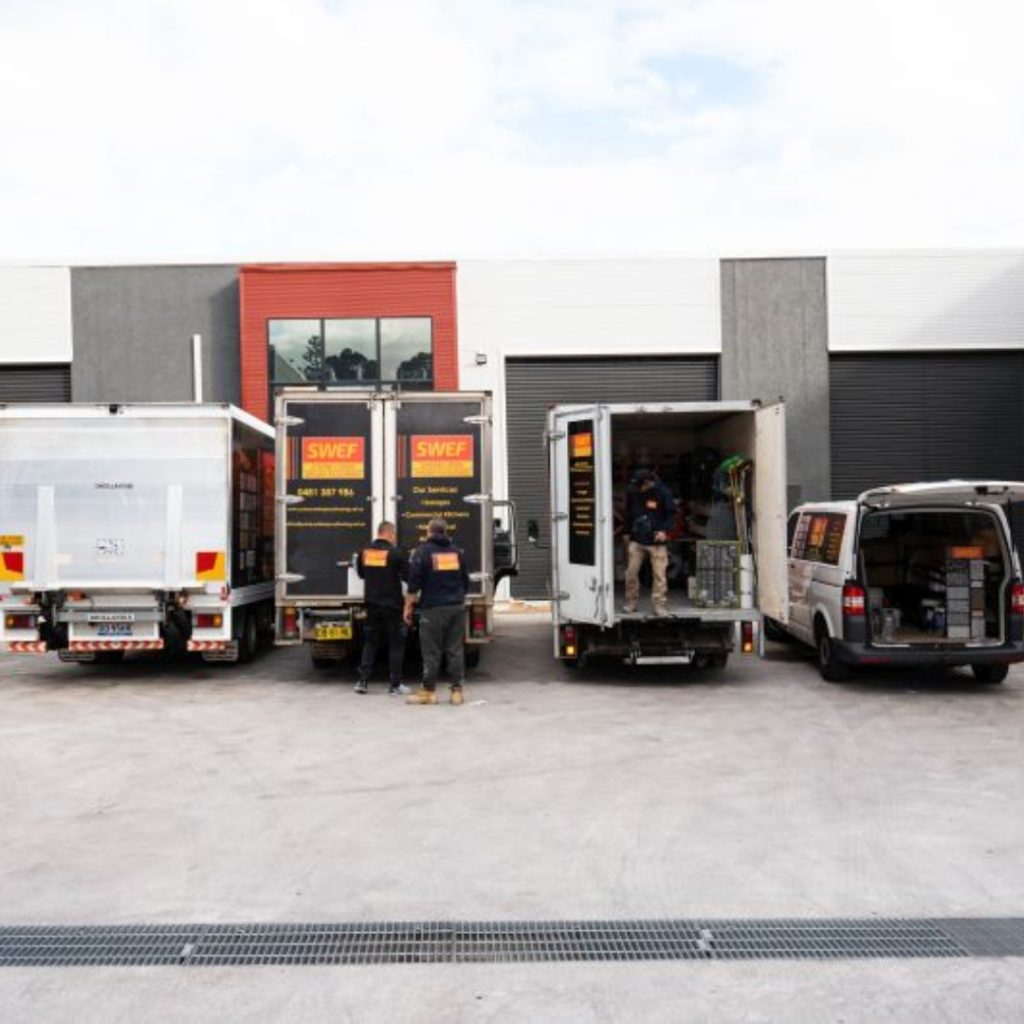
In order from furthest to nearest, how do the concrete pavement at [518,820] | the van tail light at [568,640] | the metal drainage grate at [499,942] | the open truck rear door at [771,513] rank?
the van tail light at [568,640] < the open truck rear door at [771,513] < the metal drainage grate at [499,942] < the concrete pavement at [518,820]

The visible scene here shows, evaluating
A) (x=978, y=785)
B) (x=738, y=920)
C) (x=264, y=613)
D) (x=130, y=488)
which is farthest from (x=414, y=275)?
(x=738, y=920)

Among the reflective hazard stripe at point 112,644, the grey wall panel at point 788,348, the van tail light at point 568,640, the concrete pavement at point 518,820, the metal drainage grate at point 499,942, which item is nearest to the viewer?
the concrete pavement at point 518,820

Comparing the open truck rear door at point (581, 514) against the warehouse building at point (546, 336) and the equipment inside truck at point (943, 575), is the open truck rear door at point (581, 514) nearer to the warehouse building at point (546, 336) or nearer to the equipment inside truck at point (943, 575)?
the equipment inside truck at point (943, 575)

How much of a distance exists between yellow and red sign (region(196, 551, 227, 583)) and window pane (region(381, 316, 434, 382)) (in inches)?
379

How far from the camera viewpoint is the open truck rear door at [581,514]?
33.6ft

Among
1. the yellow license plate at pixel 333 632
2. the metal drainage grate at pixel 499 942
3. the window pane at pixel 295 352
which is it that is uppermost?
the window pane at pixel 295 352

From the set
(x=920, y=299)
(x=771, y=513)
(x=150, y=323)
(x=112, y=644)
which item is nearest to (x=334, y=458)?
(x=112, y=644)

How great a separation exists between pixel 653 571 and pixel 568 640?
3.75 ft

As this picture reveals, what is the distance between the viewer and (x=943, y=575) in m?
10.6

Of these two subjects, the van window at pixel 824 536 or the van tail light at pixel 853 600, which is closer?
the van tail light at pixel 853 600

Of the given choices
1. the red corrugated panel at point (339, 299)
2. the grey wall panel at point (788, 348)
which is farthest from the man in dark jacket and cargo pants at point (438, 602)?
the grey wall panel at point (788, 348)

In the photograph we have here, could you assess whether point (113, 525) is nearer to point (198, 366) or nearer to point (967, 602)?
point (967, 602)

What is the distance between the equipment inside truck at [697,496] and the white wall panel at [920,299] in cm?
772

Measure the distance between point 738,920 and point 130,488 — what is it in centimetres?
809
